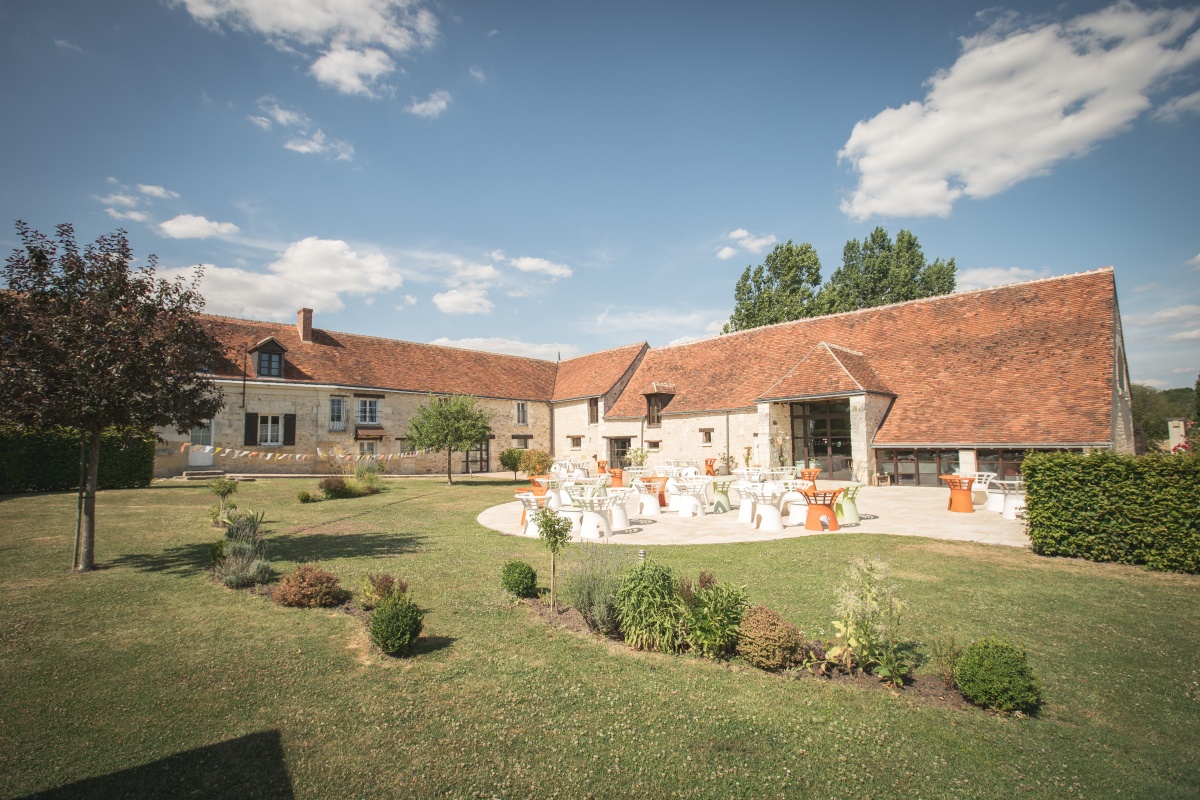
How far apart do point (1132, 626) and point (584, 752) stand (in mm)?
6087

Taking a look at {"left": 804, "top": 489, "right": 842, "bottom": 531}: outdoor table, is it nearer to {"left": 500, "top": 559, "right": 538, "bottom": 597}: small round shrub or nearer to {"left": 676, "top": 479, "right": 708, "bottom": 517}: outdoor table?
{"left": 676, "top": 479, "right": 708, "bottom": 517}: outdoor table

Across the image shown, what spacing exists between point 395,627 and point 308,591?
2.18 m

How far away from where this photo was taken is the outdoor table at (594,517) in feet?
A: 35.7

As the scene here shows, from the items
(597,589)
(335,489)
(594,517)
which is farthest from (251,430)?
(597,589)

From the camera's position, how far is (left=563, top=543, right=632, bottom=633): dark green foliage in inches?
233

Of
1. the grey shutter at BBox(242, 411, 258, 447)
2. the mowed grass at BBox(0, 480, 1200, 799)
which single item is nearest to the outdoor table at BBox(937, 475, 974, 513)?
the mowed grass at BBox(0, 480, 1200, 799)

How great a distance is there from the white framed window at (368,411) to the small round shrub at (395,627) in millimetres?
24719

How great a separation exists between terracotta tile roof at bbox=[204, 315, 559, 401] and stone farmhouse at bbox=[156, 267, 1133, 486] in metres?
0.11

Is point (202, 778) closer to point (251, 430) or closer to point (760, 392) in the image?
point (760, 392)

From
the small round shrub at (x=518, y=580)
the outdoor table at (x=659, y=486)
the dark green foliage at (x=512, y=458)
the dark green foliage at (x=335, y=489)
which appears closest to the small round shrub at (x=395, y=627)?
the small round shrub at (x=518, y=580)

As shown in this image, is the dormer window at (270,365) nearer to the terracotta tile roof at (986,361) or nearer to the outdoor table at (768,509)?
the terracotta tile roof at (986,361)

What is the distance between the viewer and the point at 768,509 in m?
11.4

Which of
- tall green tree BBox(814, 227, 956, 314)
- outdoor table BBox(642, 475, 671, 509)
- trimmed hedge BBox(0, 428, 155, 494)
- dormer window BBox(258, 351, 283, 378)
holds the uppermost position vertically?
tall green tree BBox(814, 227, 956, 314)

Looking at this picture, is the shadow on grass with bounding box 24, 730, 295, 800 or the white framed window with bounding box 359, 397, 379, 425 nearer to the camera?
the shadow on grass with bounding box 24, 730, 295, 800
